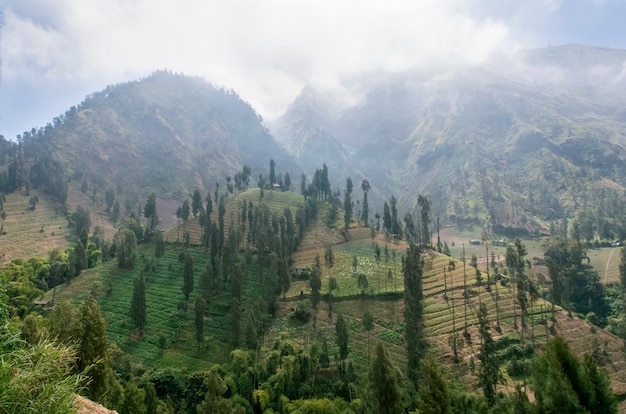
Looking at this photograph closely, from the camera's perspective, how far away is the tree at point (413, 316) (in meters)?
76.1

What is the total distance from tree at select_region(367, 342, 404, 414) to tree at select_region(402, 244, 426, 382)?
91.9ft

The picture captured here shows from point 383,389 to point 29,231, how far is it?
177293 millimetres

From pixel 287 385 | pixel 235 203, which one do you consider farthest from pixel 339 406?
pixel 235 203

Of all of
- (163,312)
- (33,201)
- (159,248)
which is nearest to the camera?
(163,312)

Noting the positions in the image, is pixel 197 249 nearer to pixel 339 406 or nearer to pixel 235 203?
pixel 235 203

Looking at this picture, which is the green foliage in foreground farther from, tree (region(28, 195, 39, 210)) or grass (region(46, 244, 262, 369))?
tree (region(28, 195, 39, 210))

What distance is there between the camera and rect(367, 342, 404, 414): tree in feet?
149

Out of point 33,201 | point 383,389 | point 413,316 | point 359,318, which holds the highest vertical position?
point 33,201

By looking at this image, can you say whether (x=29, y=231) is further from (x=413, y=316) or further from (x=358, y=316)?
(x=413, y=316)

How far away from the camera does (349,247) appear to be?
14088 centimetres

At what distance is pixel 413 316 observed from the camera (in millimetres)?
82062

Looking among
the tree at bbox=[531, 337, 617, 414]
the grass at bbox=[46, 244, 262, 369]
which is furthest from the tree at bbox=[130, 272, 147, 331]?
the tree at bbox=[531, 337, 617, 414]

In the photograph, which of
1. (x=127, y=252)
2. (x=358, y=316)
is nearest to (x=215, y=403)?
(x=358, y=316)

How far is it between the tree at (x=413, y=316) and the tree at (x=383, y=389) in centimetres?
2803
